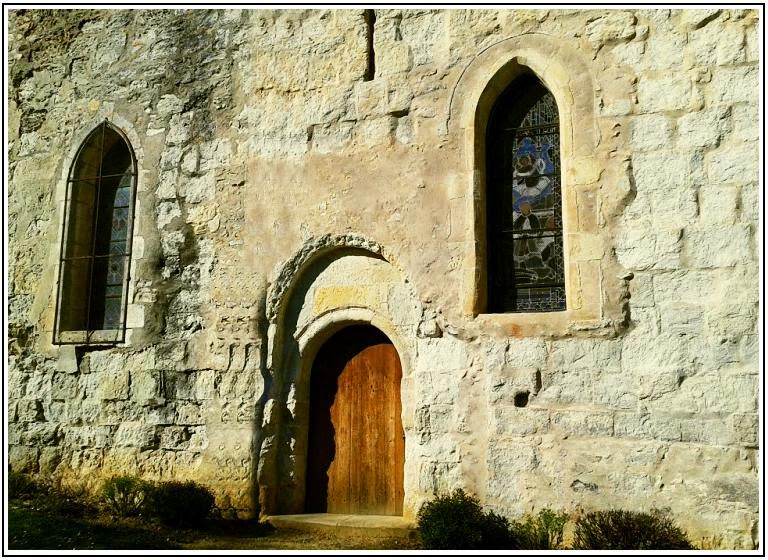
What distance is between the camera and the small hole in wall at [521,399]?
5.26m

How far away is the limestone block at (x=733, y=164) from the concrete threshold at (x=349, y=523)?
3.32 metres

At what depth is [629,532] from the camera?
4.60m

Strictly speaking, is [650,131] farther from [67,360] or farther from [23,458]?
[23,458]

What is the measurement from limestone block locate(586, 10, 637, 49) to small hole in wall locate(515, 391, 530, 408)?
2.64 m

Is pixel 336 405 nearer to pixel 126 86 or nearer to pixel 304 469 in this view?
pixel 304 469

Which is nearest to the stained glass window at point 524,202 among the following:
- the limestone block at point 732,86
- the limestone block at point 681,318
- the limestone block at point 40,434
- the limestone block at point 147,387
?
the limestone block at point 681,318

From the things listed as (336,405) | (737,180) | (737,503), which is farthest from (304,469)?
(737,180)

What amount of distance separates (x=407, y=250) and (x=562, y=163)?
1371 mm

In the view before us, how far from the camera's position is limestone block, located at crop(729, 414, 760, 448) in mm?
4617

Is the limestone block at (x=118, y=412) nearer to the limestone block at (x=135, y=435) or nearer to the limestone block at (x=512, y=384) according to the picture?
the limestone block at (x=135, y=435)

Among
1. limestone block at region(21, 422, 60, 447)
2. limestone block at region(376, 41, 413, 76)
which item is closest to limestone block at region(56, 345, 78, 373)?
limestone block at region(21, 422, 60, 447)

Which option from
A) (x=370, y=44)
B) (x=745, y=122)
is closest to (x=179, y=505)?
(x=370, y=44)

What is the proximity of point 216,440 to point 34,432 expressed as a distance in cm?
206

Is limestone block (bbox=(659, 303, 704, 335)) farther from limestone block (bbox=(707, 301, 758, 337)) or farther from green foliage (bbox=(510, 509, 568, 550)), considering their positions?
green foliage (bbox=(510, 509, 568, 550))
